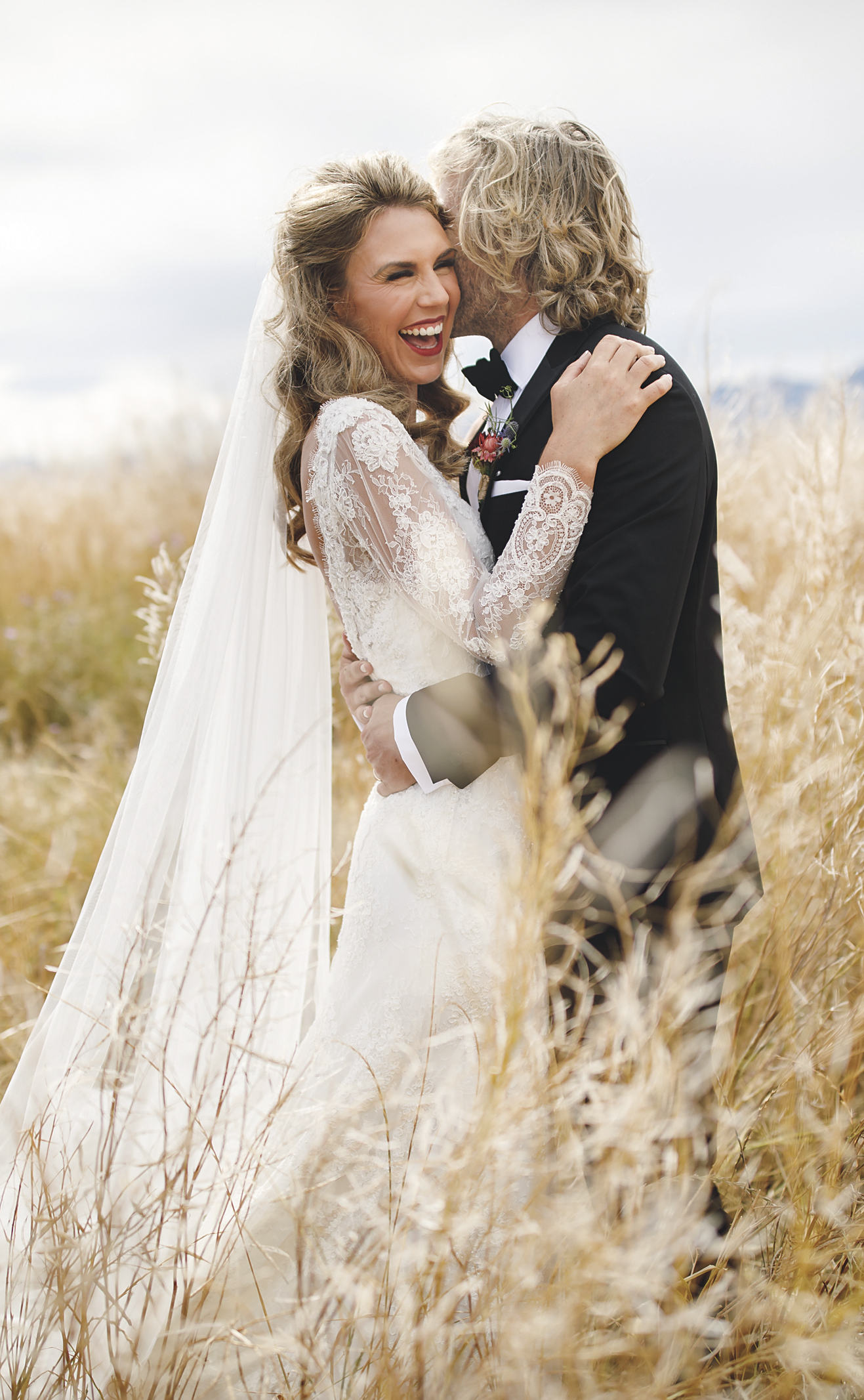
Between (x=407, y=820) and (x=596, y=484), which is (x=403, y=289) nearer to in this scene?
(x=596, y=484)

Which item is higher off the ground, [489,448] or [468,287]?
[468,287]

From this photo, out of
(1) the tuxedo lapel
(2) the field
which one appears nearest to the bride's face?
(1) the tuxedo lapel

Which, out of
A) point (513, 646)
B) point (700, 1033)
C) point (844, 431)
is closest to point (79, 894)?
point (513, 646)

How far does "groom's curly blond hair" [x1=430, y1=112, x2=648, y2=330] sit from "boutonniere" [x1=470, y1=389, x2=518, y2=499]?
0.27 m

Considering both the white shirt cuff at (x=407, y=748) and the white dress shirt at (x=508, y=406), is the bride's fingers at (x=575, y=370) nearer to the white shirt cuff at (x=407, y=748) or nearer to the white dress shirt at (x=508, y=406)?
the white dress shirt at (x=508, y=406)

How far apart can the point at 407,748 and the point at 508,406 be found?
92 centimetres

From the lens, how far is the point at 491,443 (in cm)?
225

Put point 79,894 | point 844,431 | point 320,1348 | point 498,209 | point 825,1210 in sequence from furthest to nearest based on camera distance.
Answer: point 79,894 < point 844,431 < point 498,209 < point 320,1348 < point 825,1210

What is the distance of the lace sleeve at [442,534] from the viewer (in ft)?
6.40

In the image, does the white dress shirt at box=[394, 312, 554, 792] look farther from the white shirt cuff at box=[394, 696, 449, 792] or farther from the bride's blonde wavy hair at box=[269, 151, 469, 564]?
the bride's blonde wavy hair at box=[269, 151, 469, 564]

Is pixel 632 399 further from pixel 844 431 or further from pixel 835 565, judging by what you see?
pixel 844 431

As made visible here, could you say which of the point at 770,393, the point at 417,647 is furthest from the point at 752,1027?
the point at 770,393

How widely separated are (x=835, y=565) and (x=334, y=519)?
1526 mm

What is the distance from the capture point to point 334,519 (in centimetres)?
224
